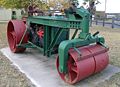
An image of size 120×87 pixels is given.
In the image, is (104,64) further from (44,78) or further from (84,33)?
(44,78)

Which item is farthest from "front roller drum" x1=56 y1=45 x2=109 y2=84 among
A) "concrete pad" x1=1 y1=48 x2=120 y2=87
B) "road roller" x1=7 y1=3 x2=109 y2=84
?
"concrete pad" x1=1 y1=48 x2=120 y2=87

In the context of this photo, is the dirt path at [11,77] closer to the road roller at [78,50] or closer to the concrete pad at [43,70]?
the concrete pad at [43,70]

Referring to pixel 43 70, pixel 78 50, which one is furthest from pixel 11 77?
pixel 78 50

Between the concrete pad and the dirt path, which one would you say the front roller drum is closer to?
the concrete pad

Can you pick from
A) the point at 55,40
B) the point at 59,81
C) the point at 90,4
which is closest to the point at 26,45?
the point at 55,40

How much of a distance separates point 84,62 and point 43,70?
1287 millimetres

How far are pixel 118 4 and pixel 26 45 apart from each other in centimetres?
1948

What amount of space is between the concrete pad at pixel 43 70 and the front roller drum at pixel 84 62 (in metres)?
0.17

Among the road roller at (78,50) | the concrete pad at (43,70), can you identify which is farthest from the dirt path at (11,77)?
the road roller at (78,50)

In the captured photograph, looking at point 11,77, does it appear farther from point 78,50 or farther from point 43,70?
point 78,50

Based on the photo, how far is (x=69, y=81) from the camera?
3.98m

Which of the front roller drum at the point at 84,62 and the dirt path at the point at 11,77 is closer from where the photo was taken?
the front roller drum at the point at 84,62

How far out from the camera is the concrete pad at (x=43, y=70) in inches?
161

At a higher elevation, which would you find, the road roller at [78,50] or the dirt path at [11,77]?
the road roller at [78,50]
